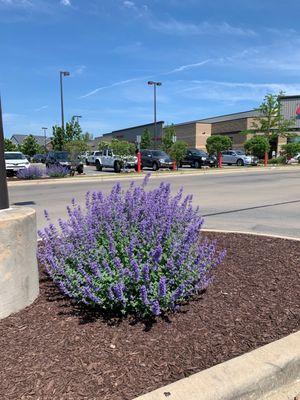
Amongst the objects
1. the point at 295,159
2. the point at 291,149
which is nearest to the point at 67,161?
Result: the point at 291,149

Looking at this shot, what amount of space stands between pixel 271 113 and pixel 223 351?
162ft

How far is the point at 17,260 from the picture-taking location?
3.30m

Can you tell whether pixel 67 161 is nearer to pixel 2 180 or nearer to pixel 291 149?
pixel 291 149

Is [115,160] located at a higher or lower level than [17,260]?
lower

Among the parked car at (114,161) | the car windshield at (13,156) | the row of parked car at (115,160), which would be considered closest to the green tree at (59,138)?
the row of parked car at (115,160)

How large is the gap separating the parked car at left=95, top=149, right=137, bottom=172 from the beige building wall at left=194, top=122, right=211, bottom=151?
36975 mm

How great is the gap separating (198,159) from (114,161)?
885cm

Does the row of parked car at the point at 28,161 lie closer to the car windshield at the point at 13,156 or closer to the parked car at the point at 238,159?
the car windshield at the point at 13,156

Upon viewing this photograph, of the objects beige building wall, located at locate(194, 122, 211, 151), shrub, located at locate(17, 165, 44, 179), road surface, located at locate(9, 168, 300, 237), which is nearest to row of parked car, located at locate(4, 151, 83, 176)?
shrub, located at locate(17, 165, 44, 179)

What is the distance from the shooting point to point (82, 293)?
330 centimetres

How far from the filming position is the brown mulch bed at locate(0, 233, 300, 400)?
2518mm

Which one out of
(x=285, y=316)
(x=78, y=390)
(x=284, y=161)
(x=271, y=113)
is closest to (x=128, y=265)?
(x=78, y=390)

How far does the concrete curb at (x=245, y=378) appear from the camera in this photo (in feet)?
7.79

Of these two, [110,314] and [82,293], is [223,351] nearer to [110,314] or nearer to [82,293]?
[110,314]
